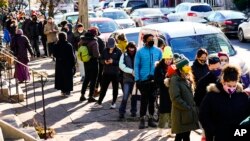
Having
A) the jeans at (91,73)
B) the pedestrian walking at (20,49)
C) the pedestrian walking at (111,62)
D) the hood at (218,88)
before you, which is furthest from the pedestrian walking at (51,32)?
the hood at (218,88)

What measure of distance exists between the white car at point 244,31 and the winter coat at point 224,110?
1934cm

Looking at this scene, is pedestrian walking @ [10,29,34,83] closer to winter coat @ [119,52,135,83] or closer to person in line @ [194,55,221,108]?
winter coat @ [119,52,135,83]

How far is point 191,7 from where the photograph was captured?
34125 millimetres

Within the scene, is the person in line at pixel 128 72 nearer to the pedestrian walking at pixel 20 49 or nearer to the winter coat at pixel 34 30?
the pedestrian walking at pixel 20 49

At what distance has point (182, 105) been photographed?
317 inches

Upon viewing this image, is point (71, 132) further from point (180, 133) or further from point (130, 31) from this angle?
point (130, 31)

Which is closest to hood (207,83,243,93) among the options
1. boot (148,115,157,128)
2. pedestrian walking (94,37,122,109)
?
boot (148,115,157,128)

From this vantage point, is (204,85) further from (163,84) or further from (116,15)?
(116,15)

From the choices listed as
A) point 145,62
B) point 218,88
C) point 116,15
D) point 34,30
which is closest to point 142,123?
point 145,62

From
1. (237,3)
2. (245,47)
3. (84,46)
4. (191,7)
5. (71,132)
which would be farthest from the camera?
(237,3)

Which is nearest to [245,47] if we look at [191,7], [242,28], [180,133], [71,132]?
[242,28]

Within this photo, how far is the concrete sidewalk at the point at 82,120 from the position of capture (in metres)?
10.3

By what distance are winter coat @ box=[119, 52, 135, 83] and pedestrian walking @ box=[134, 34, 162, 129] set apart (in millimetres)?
710

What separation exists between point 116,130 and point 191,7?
24271 mm
